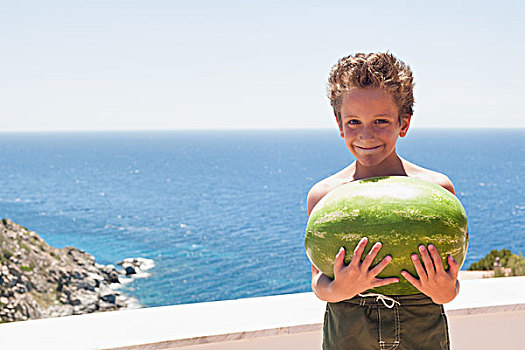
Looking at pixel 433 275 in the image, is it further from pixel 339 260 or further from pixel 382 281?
pixel 339 260

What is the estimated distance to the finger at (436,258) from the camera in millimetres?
1533

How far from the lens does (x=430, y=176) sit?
6.38 feet

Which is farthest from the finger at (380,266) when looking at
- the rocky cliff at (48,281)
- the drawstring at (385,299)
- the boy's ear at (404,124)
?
the rocky cliff at (48,281)

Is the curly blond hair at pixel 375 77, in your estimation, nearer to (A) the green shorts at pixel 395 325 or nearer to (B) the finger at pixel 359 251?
(B) the finger at pixel 359 251

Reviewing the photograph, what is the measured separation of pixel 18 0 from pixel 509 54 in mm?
102450

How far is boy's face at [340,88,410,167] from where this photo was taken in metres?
1.80

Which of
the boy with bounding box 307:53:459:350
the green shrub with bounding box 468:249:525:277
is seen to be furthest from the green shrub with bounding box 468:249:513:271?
the boy with bounding box 307:53:459:350

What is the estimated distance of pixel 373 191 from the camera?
63.5 inches

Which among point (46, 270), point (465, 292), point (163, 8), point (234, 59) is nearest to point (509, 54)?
point (234, 59)

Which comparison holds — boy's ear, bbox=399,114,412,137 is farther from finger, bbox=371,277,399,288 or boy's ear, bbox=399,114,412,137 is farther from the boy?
finger, bbox=371,277,399,288

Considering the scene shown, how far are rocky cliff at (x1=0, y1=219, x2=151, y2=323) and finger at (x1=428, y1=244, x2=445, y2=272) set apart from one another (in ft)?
101

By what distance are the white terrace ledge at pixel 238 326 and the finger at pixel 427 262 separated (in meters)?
1.05

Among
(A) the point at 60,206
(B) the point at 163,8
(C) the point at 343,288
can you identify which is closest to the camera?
(C) the point at 343,288

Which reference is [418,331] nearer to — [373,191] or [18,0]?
[373,191]
